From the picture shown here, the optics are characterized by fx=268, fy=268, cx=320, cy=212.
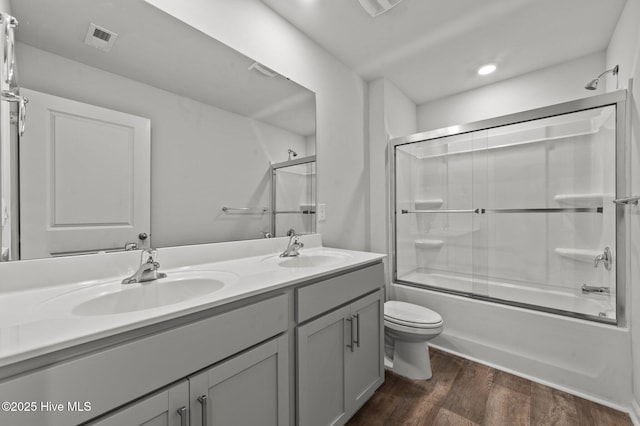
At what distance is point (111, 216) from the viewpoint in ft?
3.62

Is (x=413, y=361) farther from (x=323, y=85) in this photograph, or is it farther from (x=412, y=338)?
(x=323, y=85)

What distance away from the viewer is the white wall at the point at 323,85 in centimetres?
145

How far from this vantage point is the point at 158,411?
0.70 meters

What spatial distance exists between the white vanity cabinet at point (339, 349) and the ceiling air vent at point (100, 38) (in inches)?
50.4

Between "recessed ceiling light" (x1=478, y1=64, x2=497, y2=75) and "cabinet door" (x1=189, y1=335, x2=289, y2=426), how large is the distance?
8.93ft

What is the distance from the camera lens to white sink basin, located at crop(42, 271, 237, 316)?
0.84 metres

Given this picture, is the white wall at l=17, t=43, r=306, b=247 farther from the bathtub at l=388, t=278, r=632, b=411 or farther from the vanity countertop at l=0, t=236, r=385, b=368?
the bathtub at l=388, t=278, r=632, b=411

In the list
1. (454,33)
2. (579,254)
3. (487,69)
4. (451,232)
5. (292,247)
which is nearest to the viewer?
(292,247)

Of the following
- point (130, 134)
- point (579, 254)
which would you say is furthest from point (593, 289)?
point (130, 134)

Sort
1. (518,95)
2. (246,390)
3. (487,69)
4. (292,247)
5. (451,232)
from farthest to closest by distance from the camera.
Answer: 1. (451,232)
2. (518,95)
3. (487,69)
4. (292,247)
5. (246,390)

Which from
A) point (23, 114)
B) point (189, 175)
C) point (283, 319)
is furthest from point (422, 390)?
point (23, 114)

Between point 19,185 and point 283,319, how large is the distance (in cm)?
103

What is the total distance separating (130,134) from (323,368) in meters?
1.34

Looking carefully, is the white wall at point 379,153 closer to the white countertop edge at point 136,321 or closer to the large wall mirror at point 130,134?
the large wall mirror at point 130,134
